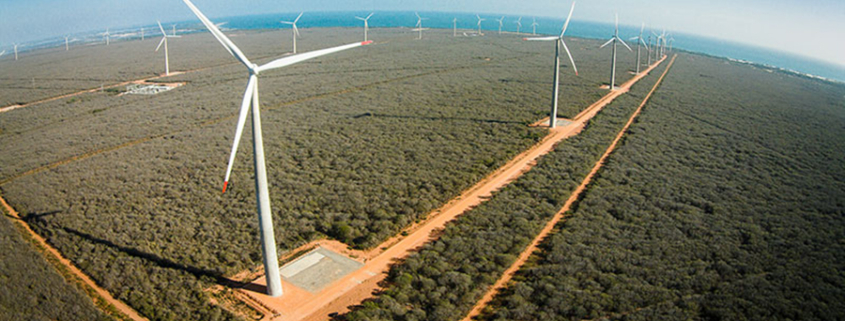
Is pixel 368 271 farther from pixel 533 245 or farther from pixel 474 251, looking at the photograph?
pixel 533 245

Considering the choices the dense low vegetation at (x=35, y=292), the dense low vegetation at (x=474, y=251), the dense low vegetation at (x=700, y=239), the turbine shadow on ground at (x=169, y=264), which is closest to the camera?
the dense low vegetation at (x=35, y=292)

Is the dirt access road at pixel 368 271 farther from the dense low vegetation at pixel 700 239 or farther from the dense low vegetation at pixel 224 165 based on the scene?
the dense low vegetation at pixel 700 239

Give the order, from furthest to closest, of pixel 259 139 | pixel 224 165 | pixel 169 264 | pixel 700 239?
pixel 224 165
pixel 700 239
pixel 169 264
pixel 259 139

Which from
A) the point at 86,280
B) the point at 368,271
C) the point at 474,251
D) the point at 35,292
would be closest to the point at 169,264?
the point at 86,280

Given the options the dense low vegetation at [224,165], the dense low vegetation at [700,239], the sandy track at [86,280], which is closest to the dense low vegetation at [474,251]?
the dense low vegetation at [700,239]

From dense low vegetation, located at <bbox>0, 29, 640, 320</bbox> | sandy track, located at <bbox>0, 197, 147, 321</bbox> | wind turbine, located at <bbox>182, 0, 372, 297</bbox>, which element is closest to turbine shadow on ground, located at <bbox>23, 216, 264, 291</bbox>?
dense low vegetation, located at <bbox>0, 29, 640, 320</bbox>

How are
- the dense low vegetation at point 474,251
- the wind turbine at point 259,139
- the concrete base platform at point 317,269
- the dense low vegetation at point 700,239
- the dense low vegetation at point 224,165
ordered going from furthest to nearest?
the dense low vegetation at point 224,165 → the concrete base platform at point 317,269 → the dense low vegetation at point 474,251 → the dense low vegetation at point 700,239 → the wind turbine at point 259,139

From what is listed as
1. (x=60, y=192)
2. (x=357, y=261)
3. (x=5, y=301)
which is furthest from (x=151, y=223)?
(x=357, y=261)
